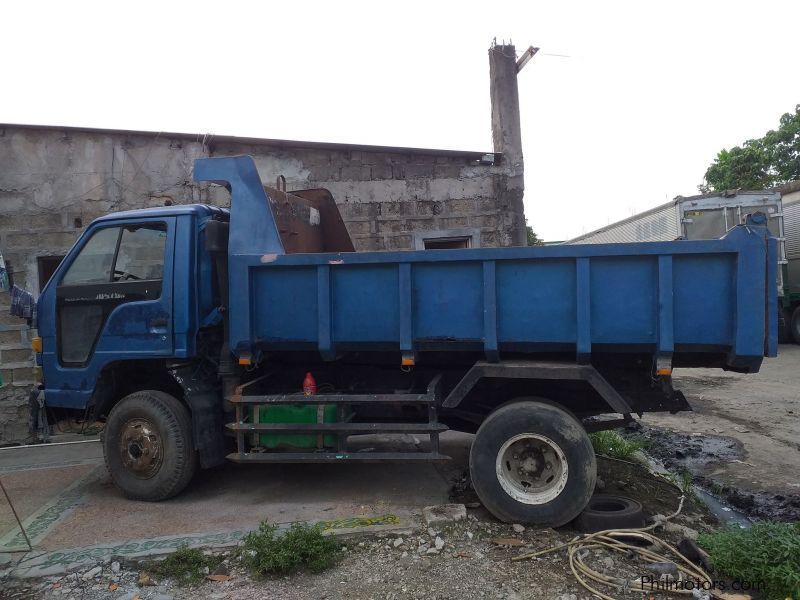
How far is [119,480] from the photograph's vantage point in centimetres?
480

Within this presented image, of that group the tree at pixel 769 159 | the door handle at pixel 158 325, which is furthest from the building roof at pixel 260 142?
the tree at pixel 769 159

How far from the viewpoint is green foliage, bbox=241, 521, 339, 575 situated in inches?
135

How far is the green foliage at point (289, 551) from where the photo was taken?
3.43m

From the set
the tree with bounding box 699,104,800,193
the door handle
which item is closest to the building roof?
the door handle

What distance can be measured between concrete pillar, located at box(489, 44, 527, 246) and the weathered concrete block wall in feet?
0.08

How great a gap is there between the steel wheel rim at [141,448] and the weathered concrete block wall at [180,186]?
→ 398cm

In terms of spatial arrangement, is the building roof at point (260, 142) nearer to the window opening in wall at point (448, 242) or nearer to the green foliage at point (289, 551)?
the window opening in wall at point (448, 242)

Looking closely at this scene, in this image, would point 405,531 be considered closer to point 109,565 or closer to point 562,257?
point 109,565

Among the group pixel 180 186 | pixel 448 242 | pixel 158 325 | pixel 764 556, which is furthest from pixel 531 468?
pixel 180 186

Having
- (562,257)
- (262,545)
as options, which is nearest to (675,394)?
(562,257)

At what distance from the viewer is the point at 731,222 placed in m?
12.5

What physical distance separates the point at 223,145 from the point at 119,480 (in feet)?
15.7

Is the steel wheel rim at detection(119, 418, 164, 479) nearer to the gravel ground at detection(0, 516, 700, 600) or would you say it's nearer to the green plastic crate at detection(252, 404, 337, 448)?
the green plastic crate at detection(252, 404, 337, 448)

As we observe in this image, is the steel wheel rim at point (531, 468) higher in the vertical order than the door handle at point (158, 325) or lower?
lower
